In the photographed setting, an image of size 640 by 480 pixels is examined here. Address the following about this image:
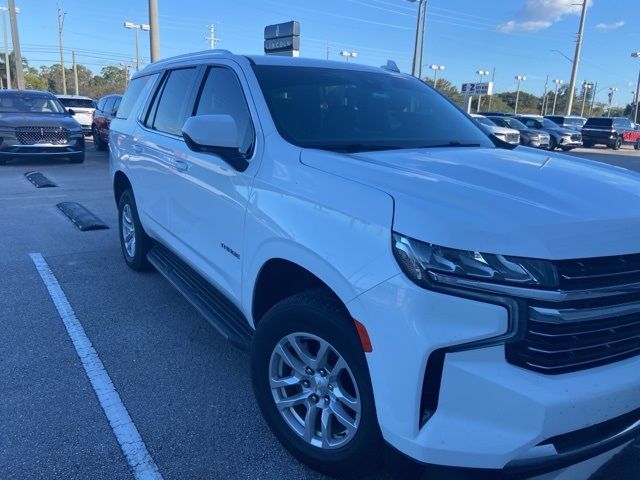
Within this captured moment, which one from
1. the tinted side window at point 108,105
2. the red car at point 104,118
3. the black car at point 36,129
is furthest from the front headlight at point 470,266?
the tinted side window at point 108,105

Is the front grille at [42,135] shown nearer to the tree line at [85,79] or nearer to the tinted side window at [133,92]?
the tinted side window at [133,92]

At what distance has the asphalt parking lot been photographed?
259cm

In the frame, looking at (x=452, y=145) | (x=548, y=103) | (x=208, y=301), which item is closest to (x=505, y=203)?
(x=452, y=145)

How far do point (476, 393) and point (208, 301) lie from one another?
7.08 feet

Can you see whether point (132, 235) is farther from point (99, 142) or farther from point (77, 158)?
point (99, 142)

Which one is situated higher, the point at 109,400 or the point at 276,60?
the point at 276,60

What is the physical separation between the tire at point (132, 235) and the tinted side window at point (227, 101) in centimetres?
170

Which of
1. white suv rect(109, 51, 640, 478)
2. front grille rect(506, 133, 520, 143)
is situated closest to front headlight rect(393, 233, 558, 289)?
white suv rect(109, 51, 640, 478)

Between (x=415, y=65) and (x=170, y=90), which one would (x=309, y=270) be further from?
(x=415, y=65)

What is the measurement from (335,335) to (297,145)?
3.46 ft

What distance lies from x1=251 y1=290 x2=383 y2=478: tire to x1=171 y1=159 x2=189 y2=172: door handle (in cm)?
150

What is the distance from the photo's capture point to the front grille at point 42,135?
12.8 metres

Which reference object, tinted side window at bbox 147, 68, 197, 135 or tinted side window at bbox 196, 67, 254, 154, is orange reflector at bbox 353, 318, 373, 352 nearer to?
tinted side window at bbox 196, 67, 254, 154

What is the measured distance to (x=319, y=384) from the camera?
240 cm
